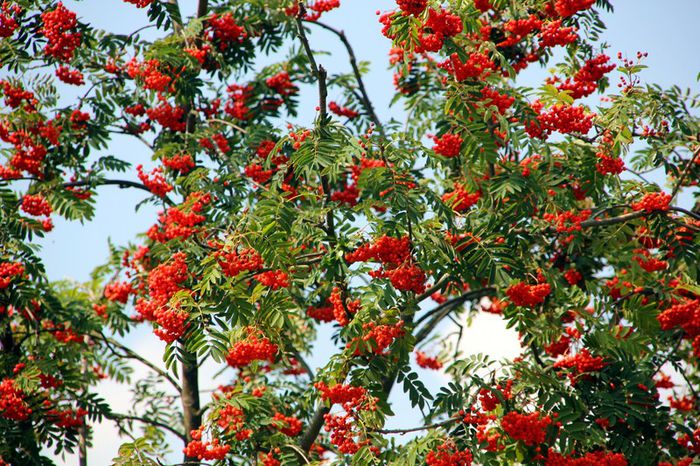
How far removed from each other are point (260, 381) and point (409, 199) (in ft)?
13.5

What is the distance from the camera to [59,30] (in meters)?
9.00

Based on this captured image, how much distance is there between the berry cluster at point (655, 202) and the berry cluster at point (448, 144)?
174 centimetres

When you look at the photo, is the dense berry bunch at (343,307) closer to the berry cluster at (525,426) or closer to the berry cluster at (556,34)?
the berry cluster at (525,426)

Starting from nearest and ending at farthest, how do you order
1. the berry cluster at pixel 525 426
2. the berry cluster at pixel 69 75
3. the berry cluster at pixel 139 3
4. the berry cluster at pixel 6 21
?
the berry cluster at pixel 525 426
the berry cluster at pixel 139 3
the berry cluster at pixel 6 21
the berry cluster at pixel 69 75

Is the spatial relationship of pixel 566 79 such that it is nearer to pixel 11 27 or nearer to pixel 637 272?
pixel 637 272

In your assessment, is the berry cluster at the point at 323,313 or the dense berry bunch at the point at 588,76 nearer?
the dense berry bunch at the point at 588,76

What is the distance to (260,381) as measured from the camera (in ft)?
31.8

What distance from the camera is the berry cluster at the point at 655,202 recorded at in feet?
23.8

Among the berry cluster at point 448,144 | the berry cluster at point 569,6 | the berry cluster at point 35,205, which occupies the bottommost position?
the berry cluster at point 448,144

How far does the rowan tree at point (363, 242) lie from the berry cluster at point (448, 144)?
0.02 meters

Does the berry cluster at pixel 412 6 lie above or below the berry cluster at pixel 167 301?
above

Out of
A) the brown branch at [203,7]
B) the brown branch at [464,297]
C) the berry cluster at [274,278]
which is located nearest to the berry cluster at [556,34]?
the brown branch at [464,297]

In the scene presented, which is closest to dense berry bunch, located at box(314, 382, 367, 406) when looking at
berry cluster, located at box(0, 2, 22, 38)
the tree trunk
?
the tree trunk

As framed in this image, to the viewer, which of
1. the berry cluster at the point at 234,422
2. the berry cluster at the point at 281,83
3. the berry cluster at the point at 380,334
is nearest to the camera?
the berry cluster at the point at 380,334
